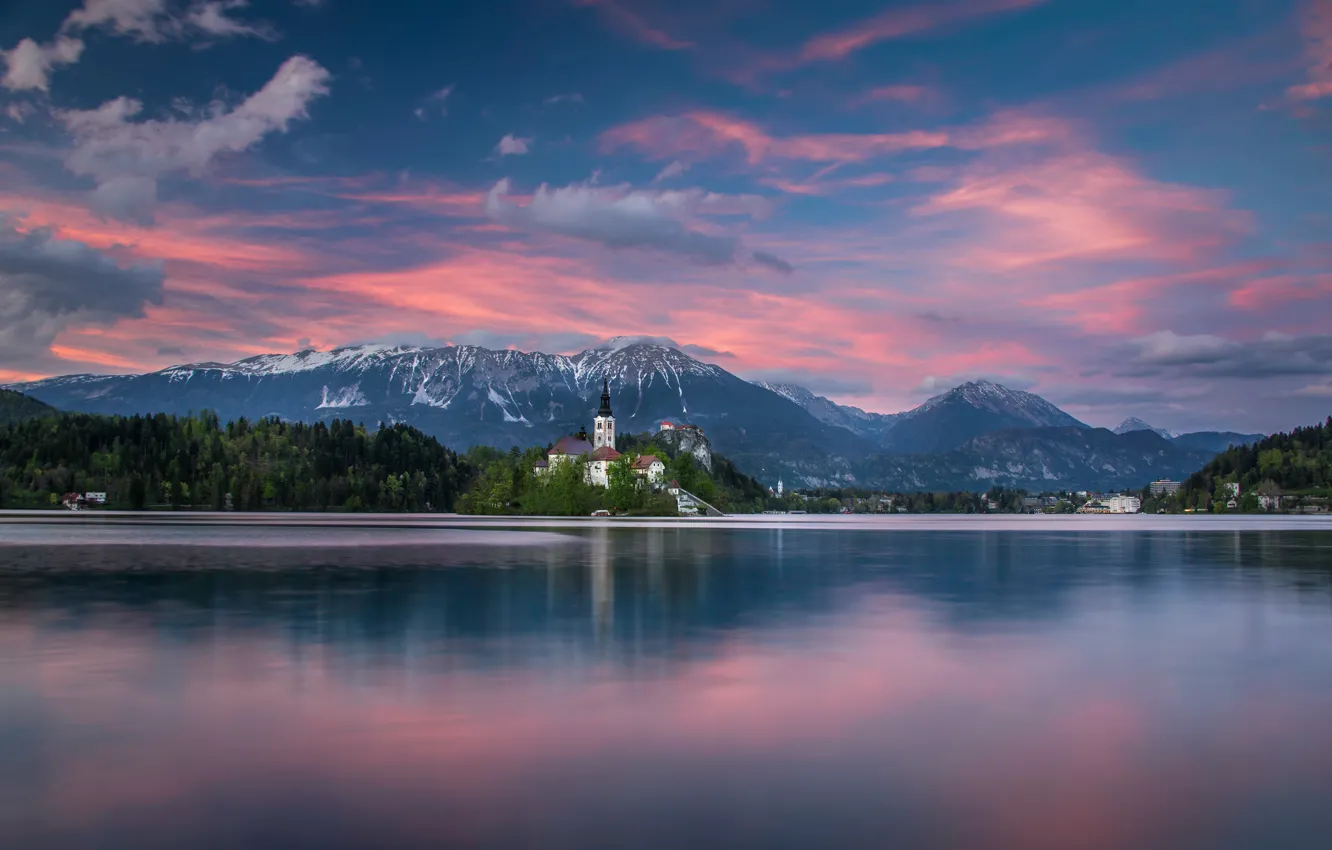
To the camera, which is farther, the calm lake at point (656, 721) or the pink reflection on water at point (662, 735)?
the pink reflection on water at point (662, 735)

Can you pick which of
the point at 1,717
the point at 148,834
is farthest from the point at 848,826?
the point at 1,717

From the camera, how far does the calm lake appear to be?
10414mm

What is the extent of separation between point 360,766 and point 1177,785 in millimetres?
9951

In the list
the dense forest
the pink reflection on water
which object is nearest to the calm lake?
the pink reflection on water

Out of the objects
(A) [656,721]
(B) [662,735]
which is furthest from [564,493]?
(B) [662,735]

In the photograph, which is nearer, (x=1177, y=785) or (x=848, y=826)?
(x=848, y=826)

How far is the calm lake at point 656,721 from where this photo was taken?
410 inches

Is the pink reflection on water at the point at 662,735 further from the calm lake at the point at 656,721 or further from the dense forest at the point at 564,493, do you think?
the dense forest at the point at 564,493

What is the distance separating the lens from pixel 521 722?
1488 cm

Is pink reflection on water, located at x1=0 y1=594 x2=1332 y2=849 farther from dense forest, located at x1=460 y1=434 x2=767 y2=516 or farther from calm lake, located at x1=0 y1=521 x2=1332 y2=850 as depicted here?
dense forest, located at x1=460 y1=434 x2=767 y2=516

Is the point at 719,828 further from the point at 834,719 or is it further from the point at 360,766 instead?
the point at 834,719

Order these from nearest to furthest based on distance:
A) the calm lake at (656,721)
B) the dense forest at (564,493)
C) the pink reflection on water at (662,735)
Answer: the calm lake at (656,721) → the pink reflection on water at (662,735) → the dense forest at (564,493)

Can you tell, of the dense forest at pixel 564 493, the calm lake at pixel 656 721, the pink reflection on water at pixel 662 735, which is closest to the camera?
the calm lake at pixel 656 721

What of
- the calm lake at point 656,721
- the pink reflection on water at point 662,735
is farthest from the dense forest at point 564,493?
the pink reflection on water at point 662,735
